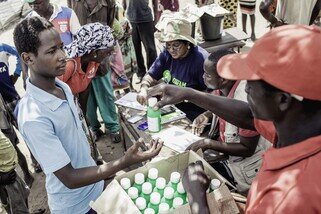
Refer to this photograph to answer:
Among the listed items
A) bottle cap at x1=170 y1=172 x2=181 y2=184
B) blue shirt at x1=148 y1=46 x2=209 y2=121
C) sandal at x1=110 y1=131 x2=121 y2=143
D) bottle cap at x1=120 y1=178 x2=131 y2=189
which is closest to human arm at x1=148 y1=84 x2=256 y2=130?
bottle cap at x1=170 y1=172 x2=181 y2=184

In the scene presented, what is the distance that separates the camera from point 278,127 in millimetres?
1452

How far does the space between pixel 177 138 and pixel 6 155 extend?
1364mm

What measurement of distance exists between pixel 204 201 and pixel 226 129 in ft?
3.52

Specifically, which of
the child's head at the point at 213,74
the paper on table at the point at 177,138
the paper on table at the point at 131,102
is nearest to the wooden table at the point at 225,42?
the paper on table at the point at 131,102

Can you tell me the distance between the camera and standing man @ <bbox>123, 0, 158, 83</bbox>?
19.0 ft

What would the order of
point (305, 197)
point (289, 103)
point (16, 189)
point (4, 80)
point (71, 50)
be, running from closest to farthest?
point (305, 197), point (289, 103), point (16, 189), point (71, 50), point (4, 80)

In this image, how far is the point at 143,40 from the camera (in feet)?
19.9

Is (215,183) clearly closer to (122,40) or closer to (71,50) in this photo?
(71,50)

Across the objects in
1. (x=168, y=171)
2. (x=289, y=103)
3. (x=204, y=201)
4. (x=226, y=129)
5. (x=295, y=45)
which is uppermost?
(x=295, y=45)

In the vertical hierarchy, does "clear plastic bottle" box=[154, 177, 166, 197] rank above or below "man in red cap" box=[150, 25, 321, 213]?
below

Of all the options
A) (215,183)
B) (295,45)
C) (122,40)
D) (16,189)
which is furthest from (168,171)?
(122,40)

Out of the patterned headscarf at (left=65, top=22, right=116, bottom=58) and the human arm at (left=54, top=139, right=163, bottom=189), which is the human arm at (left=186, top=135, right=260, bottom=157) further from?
the patterned headscarf at (left=65, top=22, right=116, bottom=58)

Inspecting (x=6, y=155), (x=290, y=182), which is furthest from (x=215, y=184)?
(x=6, y=155)

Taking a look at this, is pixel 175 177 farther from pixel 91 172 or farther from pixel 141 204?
pixel 91 172
